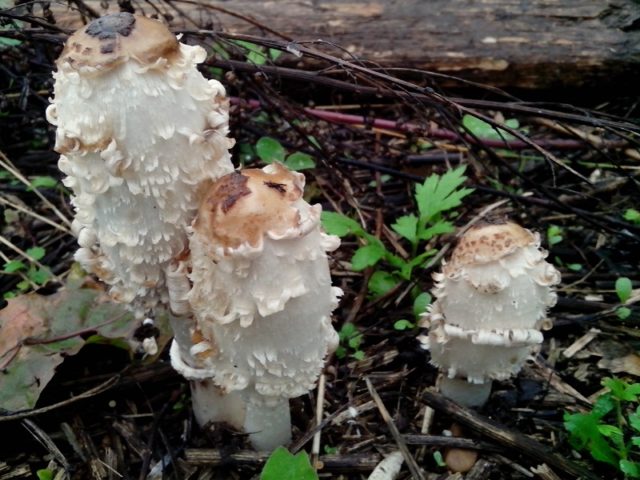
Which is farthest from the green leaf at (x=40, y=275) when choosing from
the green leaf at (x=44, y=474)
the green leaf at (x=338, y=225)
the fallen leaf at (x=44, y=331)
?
the green leaf at (x=338, y=225)

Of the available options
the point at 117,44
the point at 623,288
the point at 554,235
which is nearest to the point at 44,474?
the point at 117,44

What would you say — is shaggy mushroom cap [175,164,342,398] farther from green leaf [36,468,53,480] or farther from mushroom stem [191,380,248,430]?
green leaf [36,468,53,480]

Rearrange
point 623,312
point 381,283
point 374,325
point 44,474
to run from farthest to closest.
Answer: point 381,283 → point 374,325 → point 623,312 → point 44,474

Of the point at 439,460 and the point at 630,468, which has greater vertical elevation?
the point at 630,468

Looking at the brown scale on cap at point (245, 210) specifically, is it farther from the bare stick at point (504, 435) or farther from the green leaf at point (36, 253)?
the green leaf at point (36, 253)

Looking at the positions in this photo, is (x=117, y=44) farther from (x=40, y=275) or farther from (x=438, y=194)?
(x=40, y=275)

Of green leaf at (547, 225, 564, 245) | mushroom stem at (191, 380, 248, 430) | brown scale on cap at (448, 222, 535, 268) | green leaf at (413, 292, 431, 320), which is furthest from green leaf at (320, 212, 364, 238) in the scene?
green leaf at (547, 225, 564, 245)
